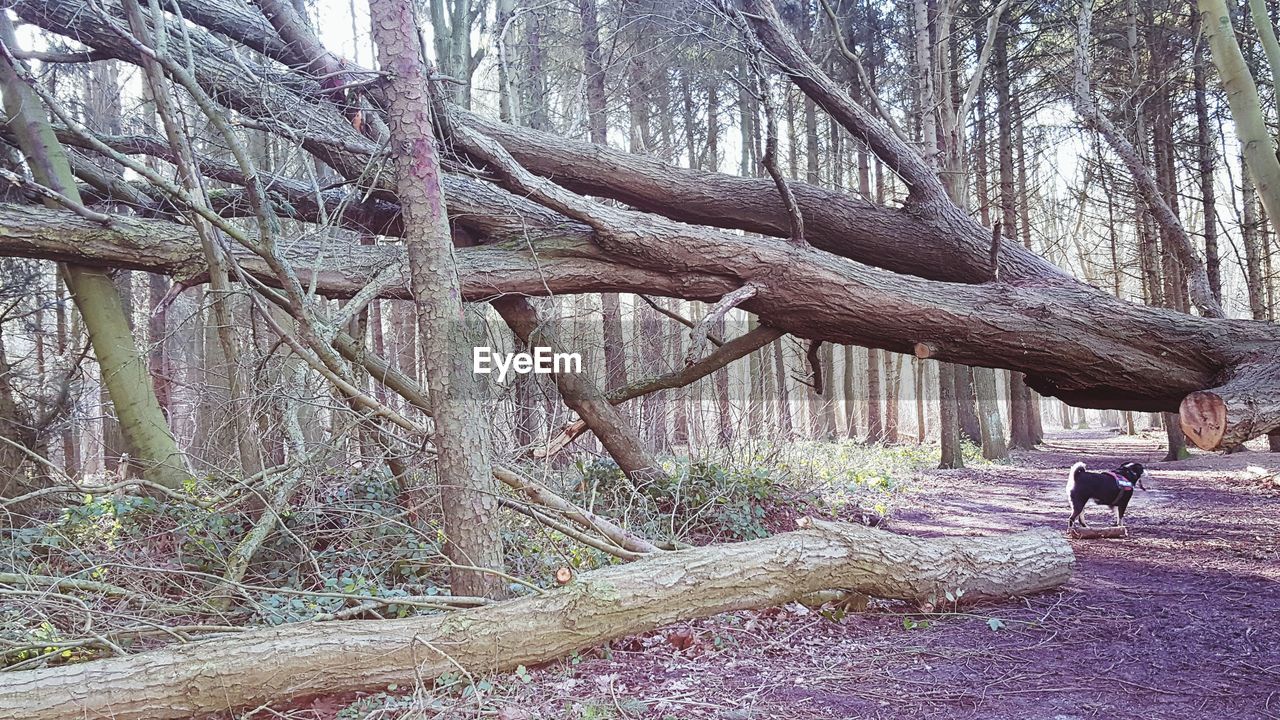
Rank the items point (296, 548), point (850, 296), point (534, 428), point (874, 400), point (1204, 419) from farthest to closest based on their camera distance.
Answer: point (874, 400) → point (534, 428) → point (850, 296) → point (296, 548) → point (1204, 419)

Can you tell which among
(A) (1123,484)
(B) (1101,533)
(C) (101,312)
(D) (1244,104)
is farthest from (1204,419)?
(C) (101,312)

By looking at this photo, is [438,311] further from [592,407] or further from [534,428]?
[592,407]

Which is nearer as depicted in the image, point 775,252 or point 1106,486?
point 775,252

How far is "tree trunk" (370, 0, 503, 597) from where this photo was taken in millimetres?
3930

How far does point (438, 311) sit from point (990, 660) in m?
3.41

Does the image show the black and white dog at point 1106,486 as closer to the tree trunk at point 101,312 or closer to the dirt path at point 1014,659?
the dirt path at point 1014,659

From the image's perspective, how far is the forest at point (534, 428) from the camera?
362cm

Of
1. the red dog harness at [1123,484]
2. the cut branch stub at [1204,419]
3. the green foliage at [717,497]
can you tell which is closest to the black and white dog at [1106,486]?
the red dog harness at [1123,484]

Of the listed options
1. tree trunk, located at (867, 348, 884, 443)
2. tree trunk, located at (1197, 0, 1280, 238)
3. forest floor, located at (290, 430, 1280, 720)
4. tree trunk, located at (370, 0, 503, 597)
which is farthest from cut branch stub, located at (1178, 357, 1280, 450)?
tree trunk, located at (867, 348, 884, 443)

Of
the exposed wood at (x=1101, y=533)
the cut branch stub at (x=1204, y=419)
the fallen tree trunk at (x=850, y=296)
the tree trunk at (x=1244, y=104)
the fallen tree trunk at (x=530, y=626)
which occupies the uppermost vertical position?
the tree trunk at (x=1244, y=104)

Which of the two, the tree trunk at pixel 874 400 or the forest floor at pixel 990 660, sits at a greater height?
the tree trunk at pixel 874 400

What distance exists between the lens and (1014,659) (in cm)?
398

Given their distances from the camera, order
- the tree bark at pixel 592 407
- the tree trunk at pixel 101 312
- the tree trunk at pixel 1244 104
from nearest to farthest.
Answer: the tree trunk at pixel 1244 104
the tree trunk at pixel 101 312
the tree bark at pixel 592 407

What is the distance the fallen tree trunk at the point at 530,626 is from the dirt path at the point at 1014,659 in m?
0.22
